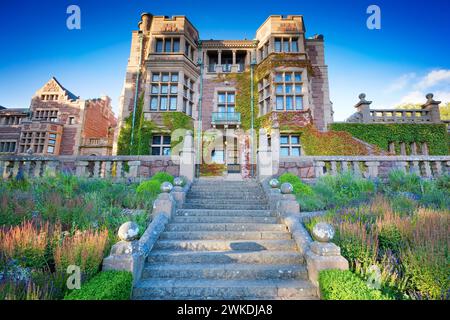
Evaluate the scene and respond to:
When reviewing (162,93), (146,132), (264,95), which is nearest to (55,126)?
(146,132)

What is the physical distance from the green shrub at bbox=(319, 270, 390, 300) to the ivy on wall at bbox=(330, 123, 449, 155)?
41.8 feet

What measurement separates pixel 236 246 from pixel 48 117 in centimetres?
2657

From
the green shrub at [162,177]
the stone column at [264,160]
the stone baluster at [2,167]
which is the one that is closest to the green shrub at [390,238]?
the stone column at [264,160]

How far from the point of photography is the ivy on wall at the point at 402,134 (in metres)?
13.4

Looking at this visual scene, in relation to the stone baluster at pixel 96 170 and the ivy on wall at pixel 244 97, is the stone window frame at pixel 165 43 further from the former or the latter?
the stone baluster at pixel 96 170

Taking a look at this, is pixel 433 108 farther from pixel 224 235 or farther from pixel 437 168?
pixel 224 235

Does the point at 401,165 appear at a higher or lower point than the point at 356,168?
higher

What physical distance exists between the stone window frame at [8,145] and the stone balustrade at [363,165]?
89.1 ft

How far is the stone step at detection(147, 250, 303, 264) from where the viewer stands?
3.84m

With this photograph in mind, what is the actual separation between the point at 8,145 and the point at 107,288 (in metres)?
28.8

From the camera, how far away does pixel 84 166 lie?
28.5 feet

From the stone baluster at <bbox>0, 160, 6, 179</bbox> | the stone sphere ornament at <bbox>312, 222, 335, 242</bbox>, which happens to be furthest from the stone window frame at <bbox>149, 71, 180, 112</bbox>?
the stone sphere ornament at <bbox>312, 222, 335, 242</bbox>

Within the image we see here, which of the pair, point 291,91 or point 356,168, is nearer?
point 356,168
